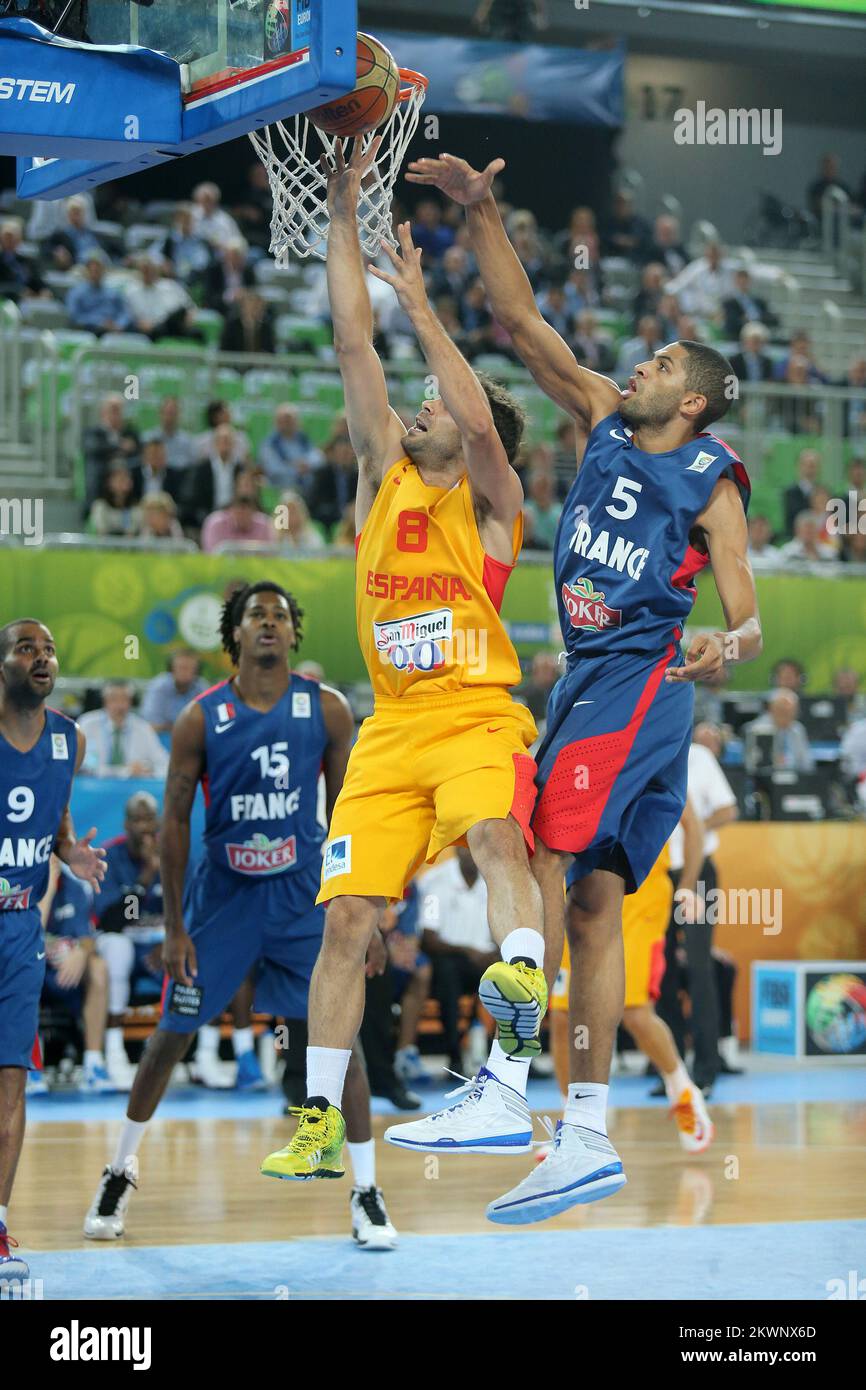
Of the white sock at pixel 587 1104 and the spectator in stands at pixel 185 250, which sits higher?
the spectator in stands at pixel 185 250

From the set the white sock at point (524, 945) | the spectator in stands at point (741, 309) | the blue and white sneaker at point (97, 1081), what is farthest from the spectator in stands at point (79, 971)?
the spectator in stands at point (741, 309)

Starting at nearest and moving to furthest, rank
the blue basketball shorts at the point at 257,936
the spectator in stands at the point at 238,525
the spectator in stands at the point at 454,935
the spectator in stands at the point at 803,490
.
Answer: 1. the blue basketball shorts at the point at 257,936
2. the spectator in stands at the point at 454,935
3. the spectator in stands at the point at 238,525
4. the spectator in stands at the point at 803,490

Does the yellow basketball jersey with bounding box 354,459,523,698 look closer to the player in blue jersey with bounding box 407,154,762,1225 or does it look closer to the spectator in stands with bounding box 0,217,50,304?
the player in blue jersey with bounding box 407,154,762,1225

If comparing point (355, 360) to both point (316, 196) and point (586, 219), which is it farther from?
point (586, 219)

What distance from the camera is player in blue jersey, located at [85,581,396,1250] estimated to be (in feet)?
23.0

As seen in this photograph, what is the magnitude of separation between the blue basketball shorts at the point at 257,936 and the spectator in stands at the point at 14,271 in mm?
9219

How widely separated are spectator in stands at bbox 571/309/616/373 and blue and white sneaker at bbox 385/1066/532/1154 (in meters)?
12.6

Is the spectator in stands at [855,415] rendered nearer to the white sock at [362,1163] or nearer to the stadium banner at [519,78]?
the stadium banner at [519,78]

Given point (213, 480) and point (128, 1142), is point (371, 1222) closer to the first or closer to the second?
point (128, 1142)

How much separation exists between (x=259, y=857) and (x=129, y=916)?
419 centimetres

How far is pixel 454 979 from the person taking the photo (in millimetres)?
11547

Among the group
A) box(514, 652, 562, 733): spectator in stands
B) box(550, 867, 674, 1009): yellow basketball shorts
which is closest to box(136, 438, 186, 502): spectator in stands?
box(514, 652, 562, 733): spectator in stands

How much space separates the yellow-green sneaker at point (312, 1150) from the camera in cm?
480
